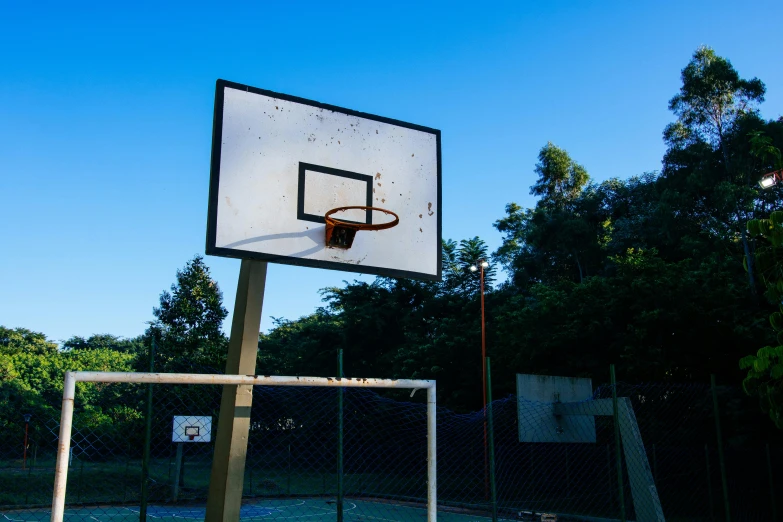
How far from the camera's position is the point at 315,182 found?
6266mm

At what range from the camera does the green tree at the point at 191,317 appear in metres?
25.2

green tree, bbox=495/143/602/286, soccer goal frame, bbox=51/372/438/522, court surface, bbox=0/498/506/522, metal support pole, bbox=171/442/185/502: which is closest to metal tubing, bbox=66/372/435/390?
soccer goal frame, bbox=51/372/438/522

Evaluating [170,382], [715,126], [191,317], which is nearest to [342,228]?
[170,382]

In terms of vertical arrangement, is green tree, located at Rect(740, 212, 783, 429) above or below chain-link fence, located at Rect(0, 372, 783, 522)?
above

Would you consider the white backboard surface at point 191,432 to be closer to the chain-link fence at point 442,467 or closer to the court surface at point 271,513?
the chain-link fence at point 442,467

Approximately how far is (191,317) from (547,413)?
1872 cm

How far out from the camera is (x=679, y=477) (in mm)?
17875

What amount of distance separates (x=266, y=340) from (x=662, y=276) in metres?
33.1

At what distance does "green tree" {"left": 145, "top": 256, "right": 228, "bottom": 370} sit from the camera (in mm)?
25188

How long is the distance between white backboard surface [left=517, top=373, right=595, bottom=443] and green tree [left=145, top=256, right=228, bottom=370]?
17.3 metres

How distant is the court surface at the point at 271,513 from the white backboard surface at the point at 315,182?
1253 centimetres

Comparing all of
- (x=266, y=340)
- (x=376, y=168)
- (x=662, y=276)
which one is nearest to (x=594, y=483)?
(x=662, y=276)

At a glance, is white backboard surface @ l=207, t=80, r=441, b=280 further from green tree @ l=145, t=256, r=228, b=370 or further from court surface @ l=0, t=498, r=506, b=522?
green tree @ l=145, t=256, r=228, b=370

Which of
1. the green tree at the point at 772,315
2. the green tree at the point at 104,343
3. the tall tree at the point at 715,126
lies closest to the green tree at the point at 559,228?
the tall tree at the point at 715,126
